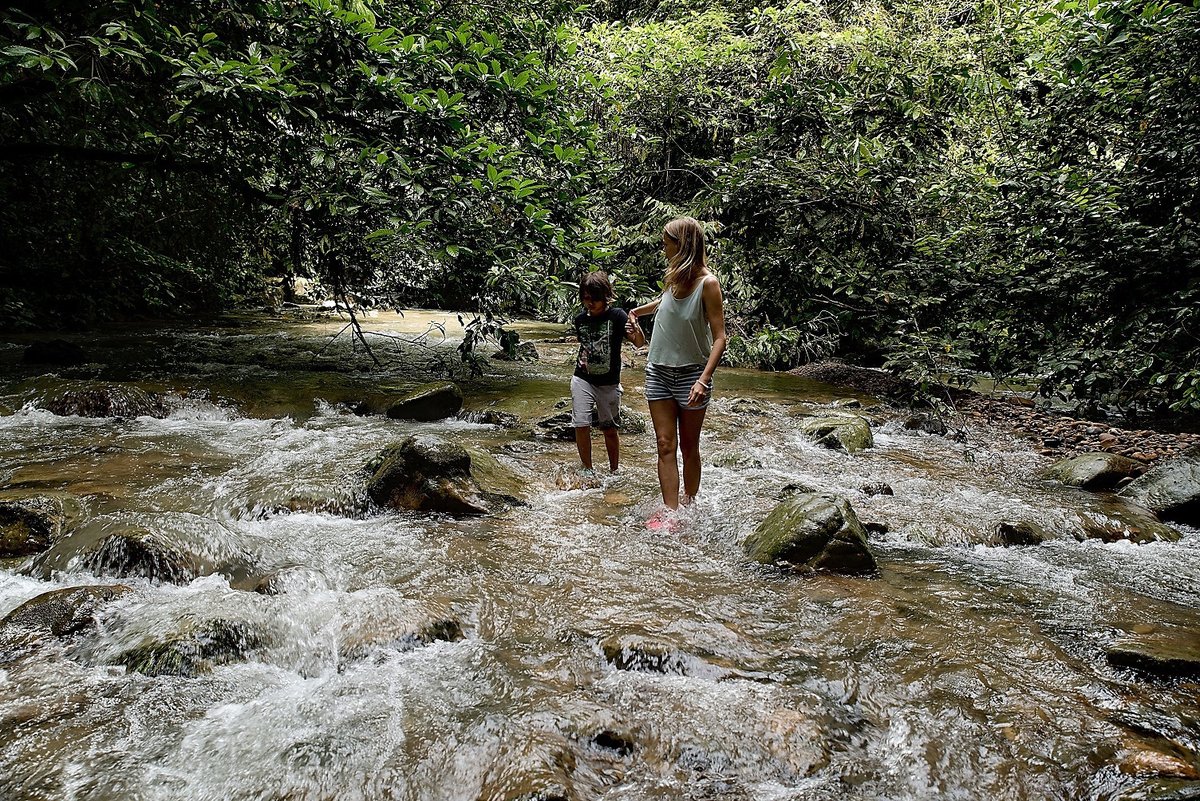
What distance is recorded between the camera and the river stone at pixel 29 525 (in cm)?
412

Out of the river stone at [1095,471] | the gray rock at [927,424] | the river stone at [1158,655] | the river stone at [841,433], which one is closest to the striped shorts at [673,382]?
the river stone at [1158,655]

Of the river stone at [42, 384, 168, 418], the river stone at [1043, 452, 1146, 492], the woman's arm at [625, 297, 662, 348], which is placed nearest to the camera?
the woman's arm at [625, 297, 662, 348]

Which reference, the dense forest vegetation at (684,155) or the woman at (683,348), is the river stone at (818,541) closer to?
the woman at (683,348)

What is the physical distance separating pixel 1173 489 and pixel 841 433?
9.92 ft

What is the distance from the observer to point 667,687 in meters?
2.98

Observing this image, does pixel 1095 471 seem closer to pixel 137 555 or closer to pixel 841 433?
pixel 841 433

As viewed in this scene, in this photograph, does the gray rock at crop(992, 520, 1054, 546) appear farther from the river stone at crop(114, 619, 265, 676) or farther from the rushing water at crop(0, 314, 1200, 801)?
the river stone at crop(114, 619, 265, 676)

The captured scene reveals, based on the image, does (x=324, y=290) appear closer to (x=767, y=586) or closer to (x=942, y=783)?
(x=767, y=586)

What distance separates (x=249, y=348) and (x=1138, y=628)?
13480mm

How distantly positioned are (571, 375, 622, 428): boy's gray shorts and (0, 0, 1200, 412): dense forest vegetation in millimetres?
2417

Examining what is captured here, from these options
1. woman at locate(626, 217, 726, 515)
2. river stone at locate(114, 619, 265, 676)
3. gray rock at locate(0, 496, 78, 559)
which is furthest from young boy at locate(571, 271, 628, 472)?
gray rock at locate(0, 496, 78, 559)

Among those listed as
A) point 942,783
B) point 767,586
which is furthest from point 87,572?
point 942,783

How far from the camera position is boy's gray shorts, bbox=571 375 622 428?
6.00m

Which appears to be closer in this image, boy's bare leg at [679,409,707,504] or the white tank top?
the white tank top
